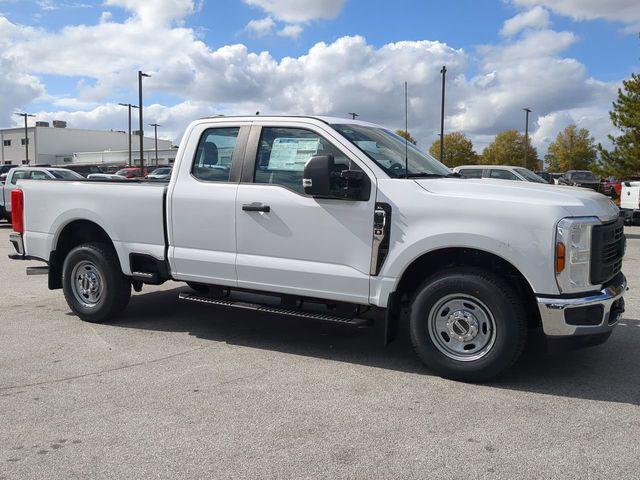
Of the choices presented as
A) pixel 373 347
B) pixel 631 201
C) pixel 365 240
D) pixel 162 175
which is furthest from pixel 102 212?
pixel 631 201

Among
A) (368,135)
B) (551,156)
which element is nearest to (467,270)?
(368,135)

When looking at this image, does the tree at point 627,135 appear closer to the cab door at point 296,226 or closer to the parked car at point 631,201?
the parked car at point 631,201

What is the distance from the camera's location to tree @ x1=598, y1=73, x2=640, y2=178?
29688 mm

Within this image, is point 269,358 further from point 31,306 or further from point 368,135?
point 31,306

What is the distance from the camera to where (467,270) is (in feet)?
15.5

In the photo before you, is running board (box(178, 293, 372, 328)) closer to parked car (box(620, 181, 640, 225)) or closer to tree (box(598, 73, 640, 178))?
parked car (box(620, 181, 640, 225))

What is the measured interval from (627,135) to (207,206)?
98.2ft

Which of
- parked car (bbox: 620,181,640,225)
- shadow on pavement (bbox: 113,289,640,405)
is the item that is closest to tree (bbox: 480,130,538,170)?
parked car (bbox: 620,181,640,225)

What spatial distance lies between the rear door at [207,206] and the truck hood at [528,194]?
1.73m

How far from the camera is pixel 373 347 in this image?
5.72 metres

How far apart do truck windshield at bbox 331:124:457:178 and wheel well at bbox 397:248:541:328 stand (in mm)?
724

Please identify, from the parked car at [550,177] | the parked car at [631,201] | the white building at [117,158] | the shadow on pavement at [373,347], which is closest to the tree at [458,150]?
the white building at [117,158]

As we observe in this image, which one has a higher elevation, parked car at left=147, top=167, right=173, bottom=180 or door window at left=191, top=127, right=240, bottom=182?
door window at left=191, top=127, right=240, bottom=182

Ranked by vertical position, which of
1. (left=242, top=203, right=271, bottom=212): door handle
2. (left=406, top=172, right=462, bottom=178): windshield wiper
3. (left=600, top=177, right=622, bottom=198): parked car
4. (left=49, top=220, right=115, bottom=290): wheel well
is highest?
(left=406, top=172, right=462, bottom=178): windshield wiper
